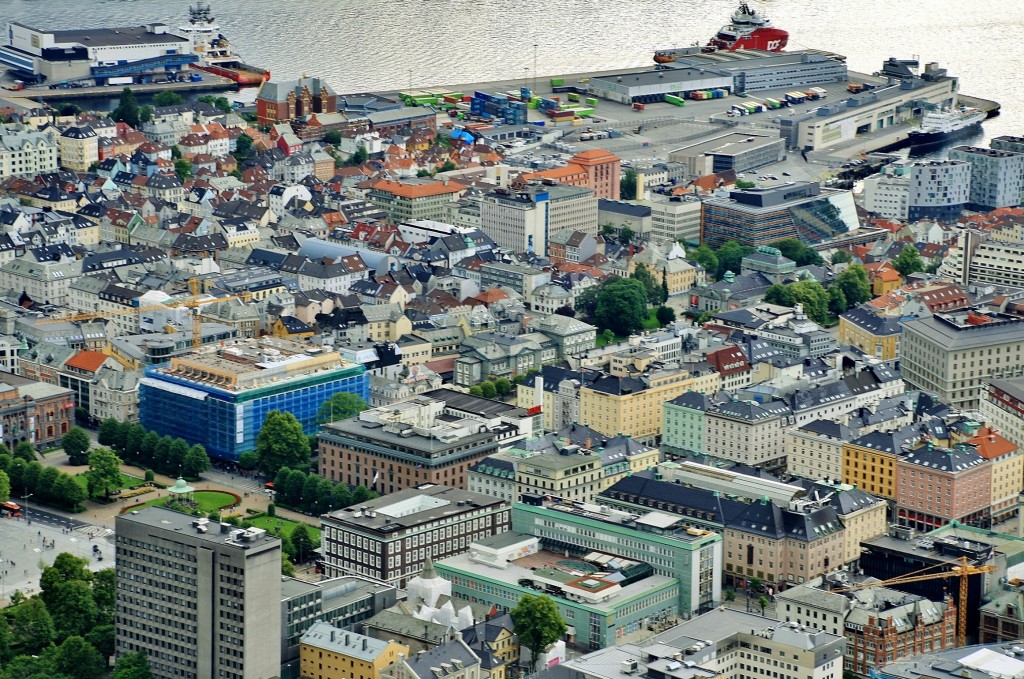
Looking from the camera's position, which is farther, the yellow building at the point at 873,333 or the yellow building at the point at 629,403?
the yellow building at the point at 873,333

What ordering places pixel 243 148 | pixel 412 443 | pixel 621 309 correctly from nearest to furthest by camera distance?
pixel 412 443
pixel 621 309
pixel 243 148

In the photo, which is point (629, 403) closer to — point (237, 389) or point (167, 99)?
point (237, 389)

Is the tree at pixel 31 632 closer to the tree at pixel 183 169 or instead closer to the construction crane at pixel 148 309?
the construction crane at pixel 148 309

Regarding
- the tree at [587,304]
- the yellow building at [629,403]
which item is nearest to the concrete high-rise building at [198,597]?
the yellow building at [629,403]

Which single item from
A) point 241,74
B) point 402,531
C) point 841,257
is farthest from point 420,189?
point 402,531

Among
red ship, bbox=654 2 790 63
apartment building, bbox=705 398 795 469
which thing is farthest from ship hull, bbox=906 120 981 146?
apartment building, bbox=705 398 795 469

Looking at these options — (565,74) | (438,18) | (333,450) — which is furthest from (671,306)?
(438,18)
